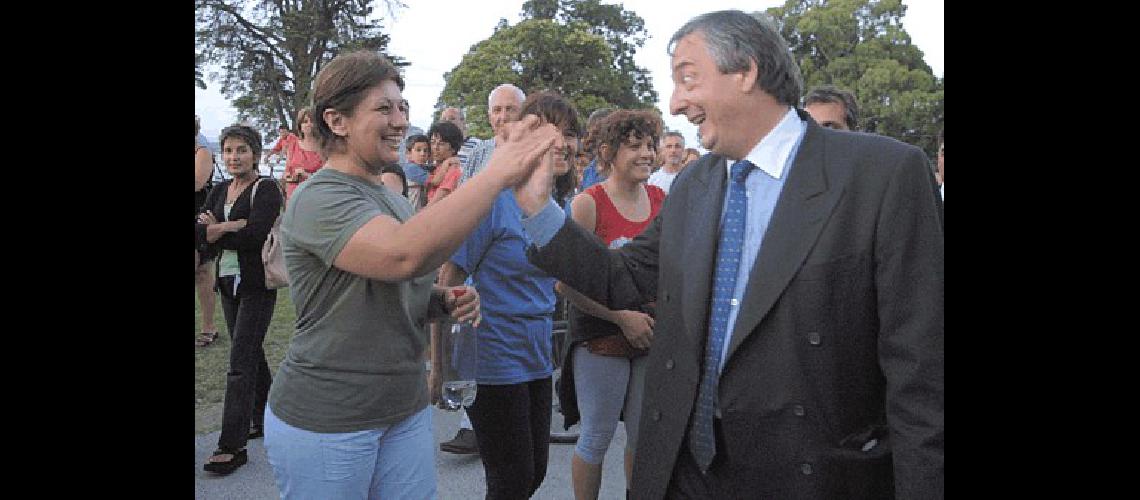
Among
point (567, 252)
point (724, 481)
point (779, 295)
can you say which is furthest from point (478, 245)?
point (779, 295)

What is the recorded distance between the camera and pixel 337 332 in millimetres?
2135

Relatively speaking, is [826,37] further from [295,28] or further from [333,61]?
[333,61]

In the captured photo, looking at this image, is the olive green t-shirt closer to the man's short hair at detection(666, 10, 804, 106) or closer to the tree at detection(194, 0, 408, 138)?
the man's short hair at detection(666, 10, 804, 106)

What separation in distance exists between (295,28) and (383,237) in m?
32.8

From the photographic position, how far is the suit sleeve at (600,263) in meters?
2.08

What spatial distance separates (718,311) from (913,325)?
1.48ft

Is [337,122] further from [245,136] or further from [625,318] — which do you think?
[245,136]

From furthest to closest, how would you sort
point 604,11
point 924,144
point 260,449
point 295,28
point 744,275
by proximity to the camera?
point 604,11 → point 924,144 → point 295,28 → point 260,449 → point 744,275

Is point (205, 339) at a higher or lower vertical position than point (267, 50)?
lower

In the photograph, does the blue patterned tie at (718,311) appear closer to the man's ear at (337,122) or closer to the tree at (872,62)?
the man's ear at (337,122)

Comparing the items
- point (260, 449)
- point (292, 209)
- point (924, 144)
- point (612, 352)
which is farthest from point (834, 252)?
point (924, 144)

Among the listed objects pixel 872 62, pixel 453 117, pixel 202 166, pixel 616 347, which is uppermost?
pixel 872 62

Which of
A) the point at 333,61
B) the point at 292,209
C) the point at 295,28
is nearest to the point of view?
the point at 292,209
